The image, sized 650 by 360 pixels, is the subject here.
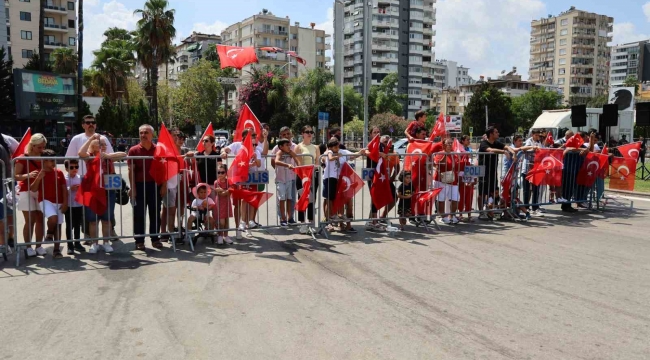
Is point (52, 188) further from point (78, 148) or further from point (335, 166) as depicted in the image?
point (335, 166)

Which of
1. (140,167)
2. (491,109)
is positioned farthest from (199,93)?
(140,167)

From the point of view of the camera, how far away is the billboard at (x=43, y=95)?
3484cm

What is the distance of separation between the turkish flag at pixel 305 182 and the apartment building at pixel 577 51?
463ft

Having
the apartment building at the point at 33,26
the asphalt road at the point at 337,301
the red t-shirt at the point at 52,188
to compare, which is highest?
the apartment building at the point at 33,26

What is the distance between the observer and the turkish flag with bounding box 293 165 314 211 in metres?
8.70

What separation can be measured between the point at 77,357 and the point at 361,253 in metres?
4.37

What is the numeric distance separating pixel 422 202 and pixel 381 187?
3.04ft

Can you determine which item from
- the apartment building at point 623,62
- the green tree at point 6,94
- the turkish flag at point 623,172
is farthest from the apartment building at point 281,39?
the turkish flag at point 623,172

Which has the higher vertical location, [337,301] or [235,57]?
[235,57]

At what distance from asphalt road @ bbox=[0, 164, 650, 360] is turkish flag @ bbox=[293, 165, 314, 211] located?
0.68 meters

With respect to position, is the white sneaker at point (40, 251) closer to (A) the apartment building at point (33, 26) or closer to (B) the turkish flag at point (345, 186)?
(B) the turkish flag at point (345, 186)

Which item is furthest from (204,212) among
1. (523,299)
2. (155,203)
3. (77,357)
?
(523,299)

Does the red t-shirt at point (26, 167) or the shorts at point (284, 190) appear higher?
the red t-shirt at point (26, 167)

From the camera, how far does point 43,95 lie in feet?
118
